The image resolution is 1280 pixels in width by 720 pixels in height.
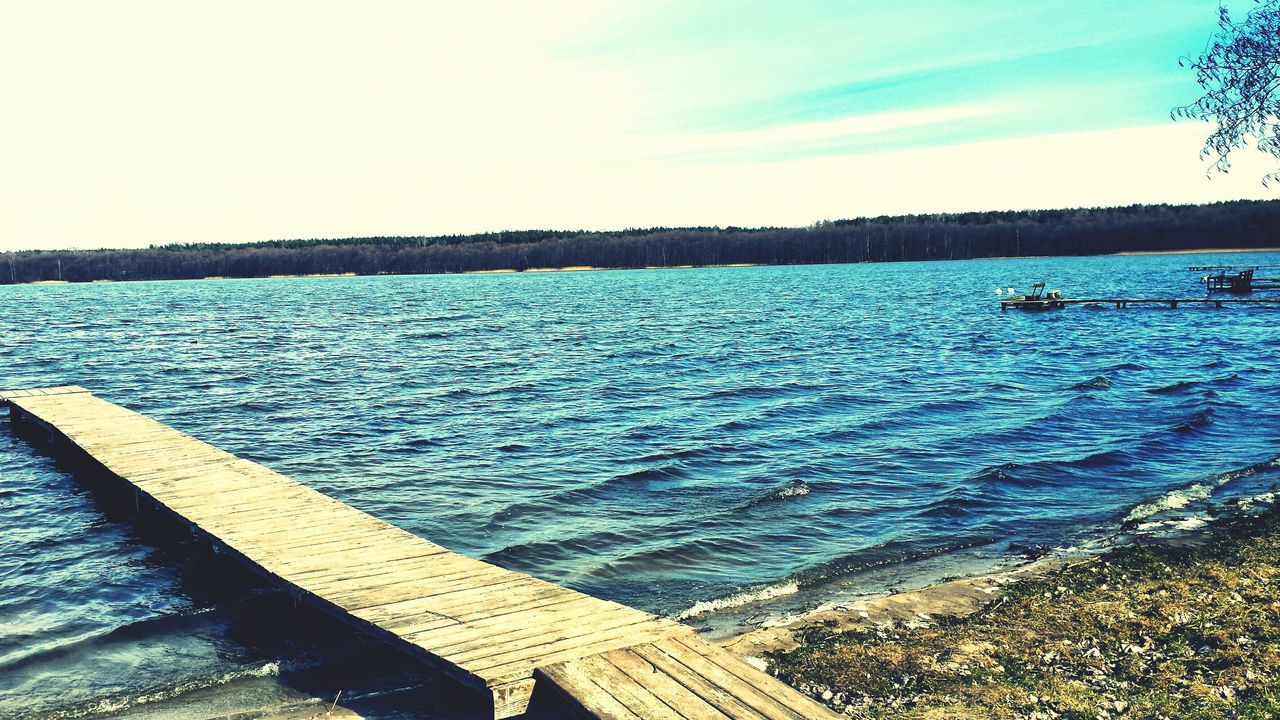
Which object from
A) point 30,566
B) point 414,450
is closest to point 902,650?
point 30,566

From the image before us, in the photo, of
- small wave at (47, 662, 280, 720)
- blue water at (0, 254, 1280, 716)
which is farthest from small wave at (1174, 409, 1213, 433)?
small wave at (47, 662, 280, 720)

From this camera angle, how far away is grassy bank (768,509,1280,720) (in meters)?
7.14

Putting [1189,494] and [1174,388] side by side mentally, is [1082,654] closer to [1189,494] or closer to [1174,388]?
[1189,494]

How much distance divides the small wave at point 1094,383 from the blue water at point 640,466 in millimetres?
193

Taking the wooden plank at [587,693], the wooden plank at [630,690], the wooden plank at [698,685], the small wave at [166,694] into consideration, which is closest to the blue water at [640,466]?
the small wave at [166,694]

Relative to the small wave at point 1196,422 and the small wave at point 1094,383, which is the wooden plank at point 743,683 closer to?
the small wave at point 1196,422

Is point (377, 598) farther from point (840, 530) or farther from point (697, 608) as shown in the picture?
point (840, 530)

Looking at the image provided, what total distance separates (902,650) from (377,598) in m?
5.01

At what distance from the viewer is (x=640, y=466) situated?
17234 mm

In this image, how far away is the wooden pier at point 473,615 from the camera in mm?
6453

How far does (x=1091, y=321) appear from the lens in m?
53.7

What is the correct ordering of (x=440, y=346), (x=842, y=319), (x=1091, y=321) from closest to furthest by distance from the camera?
(x=440, y=346), (x=1091, y=321), (x=842, y=319)

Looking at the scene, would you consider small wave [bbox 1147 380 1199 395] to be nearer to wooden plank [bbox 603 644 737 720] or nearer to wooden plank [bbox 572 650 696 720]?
wooden plank [bbox 603 644 737 720]

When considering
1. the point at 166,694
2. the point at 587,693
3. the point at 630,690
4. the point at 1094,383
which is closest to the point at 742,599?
the point at 630,690
